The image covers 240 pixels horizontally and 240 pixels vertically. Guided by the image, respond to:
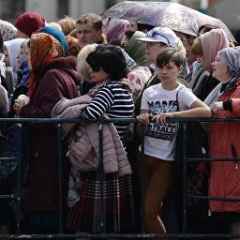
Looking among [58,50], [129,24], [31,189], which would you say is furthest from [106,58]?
[129,24]

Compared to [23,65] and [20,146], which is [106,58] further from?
[23,65]

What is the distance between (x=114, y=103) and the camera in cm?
630

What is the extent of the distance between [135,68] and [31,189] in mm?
1398

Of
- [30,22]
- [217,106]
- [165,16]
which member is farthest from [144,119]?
[165,16]

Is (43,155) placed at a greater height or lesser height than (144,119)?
lesser

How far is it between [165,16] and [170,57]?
9.01ft

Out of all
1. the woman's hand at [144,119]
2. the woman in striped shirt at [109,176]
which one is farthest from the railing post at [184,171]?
the woman in striped shirt at [109,176]

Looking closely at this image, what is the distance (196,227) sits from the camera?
6535mm

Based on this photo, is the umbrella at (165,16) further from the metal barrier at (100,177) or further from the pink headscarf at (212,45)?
the metal barrier at (100,177)

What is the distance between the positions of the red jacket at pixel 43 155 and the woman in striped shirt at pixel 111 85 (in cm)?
31

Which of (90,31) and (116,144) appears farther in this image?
(90,31)

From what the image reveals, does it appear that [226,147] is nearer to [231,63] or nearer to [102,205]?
[231,63]

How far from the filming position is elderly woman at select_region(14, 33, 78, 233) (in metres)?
6.38

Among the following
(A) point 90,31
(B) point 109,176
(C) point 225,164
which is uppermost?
(A) point 90,31
